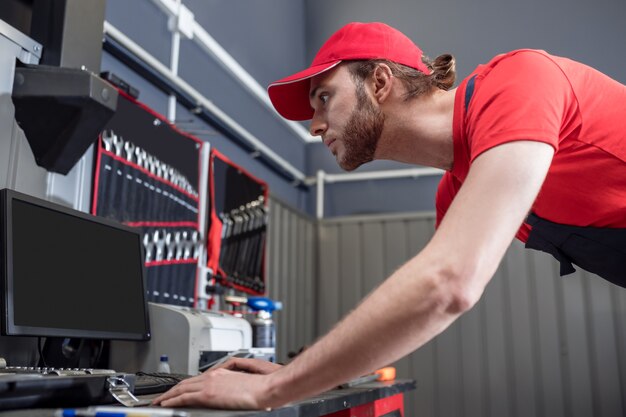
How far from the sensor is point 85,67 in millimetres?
1930

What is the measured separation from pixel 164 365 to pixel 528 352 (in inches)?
114

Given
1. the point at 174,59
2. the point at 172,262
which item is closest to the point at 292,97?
the point at 172,262

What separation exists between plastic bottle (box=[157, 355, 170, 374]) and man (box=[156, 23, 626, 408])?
1.68 feet

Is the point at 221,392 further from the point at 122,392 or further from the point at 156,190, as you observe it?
the point at 156,190

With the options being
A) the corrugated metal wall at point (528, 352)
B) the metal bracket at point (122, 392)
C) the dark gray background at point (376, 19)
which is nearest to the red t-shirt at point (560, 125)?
the metal bracket at point (122, 392)

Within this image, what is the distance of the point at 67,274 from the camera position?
154cm

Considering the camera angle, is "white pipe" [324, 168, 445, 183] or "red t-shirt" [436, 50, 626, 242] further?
"white pipe" [324, 168, 445, 183]

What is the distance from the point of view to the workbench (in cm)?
95

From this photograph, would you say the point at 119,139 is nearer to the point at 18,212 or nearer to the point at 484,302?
the point at 18,212

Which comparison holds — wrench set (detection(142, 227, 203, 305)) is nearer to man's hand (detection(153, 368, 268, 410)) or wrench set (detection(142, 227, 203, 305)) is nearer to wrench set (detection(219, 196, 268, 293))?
wrench set (detection(219, 196, 268, 293))

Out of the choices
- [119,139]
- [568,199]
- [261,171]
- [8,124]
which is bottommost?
[568,199]

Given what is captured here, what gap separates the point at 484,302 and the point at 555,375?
61cm

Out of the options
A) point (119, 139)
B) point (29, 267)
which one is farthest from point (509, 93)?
point (119, 139)

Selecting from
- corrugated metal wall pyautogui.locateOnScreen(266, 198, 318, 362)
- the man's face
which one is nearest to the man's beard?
the man's face
